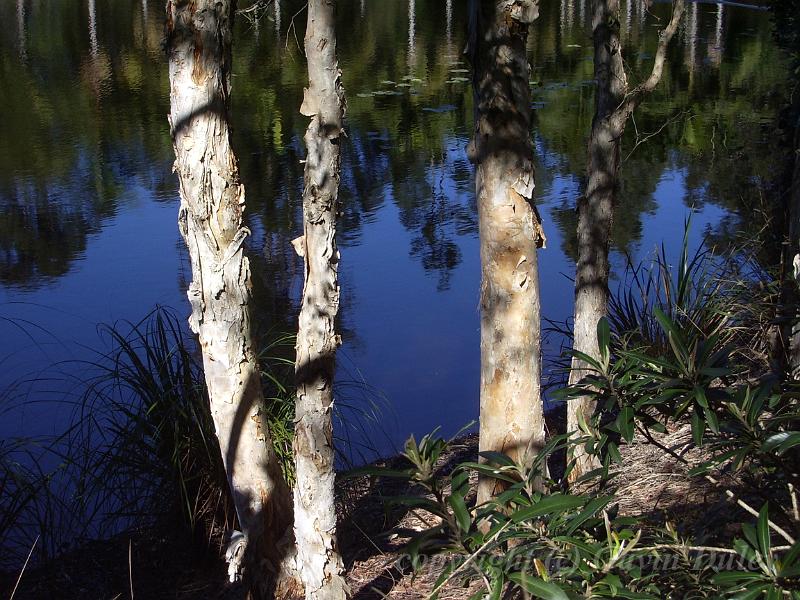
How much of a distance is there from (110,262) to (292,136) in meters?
5.52

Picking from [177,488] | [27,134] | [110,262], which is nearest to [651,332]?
[177,488]

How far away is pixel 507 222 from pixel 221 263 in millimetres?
1085

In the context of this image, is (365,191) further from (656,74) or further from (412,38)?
(412,38)

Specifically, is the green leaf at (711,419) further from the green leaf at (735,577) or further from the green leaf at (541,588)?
the green leaf at (541,588)

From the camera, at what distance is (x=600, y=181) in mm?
4355

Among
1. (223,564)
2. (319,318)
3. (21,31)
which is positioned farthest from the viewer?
(21,31)

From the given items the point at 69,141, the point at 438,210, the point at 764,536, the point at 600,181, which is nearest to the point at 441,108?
the point at 438,210

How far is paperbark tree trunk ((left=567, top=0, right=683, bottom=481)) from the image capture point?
14.1ft

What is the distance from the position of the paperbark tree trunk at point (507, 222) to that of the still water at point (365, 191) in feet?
5.22

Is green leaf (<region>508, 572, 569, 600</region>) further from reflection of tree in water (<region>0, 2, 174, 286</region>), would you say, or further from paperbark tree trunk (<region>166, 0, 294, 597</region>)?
reflection of tree in water (<region>0, 2, 174, 286</region>)

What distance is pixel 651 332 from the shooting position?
19.4ft

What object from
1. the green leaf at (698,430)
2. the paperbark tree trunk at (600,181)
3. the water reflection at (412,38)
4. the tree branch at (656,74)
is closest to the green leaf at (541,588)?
the green leaf at (698,430)

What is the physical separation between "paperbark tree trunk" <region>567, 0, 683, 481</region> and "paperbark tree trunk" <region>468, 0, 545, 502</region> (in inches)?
28.2

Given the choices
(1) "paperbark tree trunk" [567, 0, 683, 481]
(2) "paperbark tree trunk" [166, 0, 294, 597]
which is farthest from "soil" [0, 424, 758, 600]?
(2) "paperbark tree trunk" [166, 0, 294, 597]
